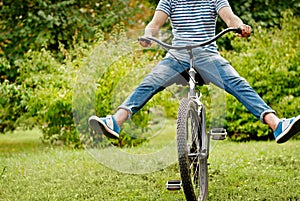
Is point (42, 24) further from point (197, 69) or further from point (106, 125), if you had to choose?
point (106, 125)

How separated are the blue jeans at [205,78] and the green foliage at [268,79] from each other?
14.5ft

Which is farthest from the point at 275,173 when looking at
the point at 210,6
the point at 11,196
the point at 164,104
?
the point at 164,104

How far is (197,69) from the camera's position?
3660 millimetres

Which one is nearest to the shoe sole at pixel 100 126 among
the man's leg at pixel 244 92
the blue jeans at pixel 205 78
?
the blue jeans at pixel 205 78

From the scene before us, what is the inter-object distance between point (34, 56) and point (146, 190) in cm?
421

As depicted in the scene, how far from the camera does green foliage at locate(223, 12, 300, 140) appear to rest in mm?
7973

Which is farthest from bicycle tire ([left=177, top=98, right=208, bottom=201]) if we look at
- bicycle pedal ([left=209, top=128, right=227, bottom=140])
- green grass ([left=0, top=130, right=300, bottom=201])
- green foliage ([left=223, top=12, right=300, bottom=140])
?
green foliage ([left=223, top=12, right=300, bottom=140])

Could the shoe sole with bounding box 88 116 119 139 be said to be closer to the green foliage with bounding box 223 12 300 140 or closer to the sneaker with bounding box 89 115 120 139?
the sneaker with bounding box 89 115 120 139

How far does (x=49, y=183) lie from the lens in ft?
16.1

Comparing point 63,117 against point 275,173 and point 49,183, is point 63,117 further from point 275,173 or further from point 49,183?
point 275,173

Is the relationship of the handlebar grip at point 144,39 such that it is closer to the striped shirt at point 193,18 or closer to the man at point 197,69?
the man at point 197,69

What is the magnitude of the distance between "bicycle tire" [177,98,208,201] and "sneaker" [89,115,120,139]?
0.41 m

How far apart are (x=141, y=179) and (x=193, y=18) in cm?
174

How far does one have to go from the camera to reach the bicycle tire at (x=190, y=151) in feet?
10.5
